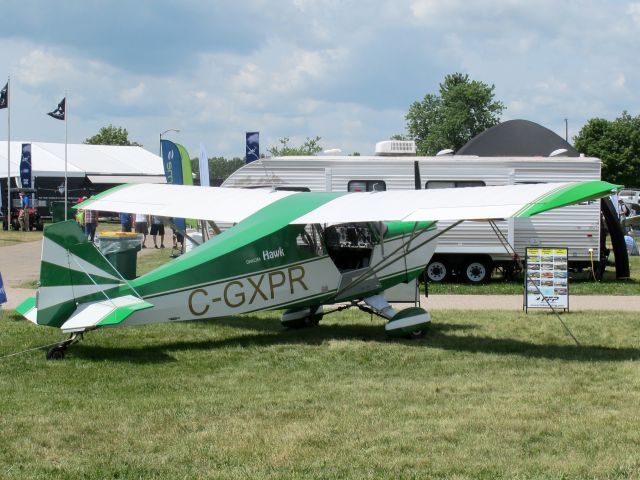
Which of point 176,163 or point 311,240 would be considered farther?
point 176,163

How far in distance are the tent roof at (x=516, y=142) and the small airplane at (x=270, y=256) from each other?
504 inches

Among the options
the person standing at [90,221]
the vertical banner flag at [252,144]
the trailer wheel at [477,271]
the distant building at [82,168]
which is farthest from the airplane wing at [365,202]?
the distant building at [82,168]

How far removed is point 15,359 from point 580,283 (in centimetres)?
1198

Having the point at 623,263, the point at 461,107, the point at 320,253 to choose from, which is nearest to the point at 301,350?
the point at 320,253

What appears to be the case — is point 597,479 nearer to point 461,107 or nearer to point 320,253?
point 320,253

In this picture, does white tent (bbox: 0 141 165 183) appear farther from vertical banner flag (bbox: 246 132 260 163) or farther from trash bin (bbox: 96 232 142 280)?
trash bin (bbox: 96 232 142 280)

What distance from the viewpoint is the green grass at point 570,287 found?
54.5ft

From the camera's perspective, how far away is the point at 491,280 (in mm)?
18438

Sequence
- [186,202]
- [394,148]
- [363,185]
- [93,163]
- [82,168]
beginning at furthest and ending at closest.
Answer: [93,163], [82,168], [394,148], [363,185], [186,202]

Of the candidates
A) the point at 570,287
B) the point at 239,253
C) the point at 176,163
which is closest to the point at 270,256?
the point at 239,253

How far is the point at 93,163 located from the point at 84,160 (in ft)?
2.17

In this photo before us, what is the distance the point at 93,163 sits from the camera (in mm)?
58625

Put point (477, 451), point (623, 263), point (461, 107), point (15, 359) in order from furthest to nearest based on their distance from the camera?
point (461, 107) → point (623, 263) → point (15, 359) → point (477, 451)

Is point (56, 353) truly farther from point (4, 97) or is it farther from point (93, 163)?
point (93, 163)
